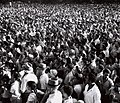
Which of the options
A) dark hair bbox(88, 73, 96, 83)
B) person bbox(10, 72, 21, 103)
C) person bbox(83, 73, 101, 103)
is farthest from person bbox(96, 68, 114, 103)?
person bbox(10, 72, 21, 103)

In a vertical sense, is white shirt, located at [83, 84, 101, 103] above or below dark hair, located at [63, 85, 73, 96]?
below

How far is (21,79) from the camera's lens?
4.52 m

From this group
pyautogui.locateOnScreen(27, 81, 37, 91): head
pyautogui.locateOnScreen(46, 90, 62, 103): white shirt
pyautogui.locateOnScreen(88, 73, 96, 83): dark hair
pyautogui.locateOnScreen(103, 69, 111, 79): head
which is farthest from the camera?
pyautogui.locateOnScreen(88, 73, 96, 83): dark hair

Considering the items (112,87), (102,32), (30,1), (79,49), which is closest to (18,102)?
(112,87)

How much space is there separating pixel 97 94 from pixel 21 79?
54.2 inches

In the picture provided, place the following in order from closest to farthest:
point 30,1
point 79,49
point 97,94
Result: 1. point 97,94
2. point 79,49
3. point 30,1

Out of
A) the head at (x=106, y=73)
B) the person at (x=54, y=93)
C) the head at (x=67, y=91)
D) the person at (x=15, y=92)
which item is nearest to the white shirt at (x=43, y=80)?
the person at (x=15, y=92)

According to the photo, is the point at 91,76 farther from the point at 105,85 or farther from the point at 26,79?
the point at 26,79

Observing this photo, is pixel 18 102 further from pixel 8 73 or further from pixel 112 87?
pixel 112 87

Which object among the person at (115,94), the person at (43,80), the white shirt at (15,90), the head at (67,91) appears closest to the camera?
the head at (67,91)

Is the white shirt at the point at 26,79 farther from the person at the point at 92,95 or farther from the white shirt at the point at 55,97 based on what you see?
the person at the point at 92,95

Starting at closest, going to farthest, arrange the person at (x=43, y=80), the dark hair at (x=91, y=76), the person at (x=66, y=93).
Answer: the person at (x=66, y=93) < the person at (x=43, y=80) < the dark hair at (x=91, y=76)

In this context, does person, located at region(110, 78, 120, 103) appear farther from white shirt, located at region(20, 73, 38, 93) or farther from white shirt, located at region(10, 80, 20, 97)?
white shirt, located at region(10, 80, 20, 97)

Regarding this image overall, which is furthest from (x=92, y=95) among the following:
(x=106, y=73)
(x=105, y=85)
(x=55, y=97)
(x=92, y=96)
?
(x=106, y=73)
